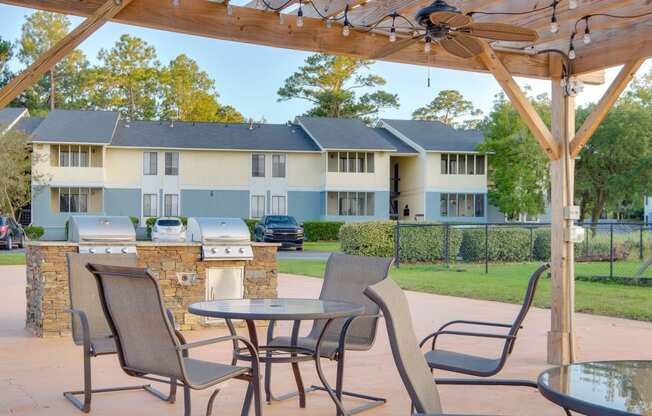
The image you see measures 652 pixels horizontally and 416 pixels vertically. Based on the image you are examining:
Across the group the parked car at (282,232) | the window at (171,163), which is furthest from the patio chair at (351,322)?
the window at (171,163)

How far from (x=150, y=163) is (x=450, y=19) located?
30.0 metres

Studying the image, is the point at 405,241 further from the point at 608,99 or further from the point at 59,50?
the point at 59,50

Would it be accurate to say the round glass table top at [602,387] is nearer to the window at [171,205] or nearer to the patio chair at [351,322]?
the patio chair at [351,322]

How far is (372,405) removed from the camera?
5.17 meters

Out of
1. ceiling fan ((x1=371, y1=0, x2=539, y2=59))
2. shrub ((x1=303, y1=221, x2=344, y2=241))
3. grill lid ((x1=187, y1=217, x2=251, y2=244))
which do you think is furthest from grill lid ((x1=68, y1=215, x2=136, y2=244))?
shrub ((x1=303, y1=221, x2=344, y2=241))

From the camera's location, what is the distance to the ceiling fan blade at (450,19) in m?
4.90

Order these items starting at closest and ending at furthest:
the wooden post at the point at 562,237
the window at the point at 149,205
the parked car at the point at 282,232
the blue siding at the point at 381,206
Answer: the wooden post at the point at 562,237 → the parked car at the point at 282,232 → the window at the point at 149,205 → the blue siding at the point at 381,206

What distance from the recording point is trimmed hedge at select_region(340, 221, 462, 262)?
64.5 feet

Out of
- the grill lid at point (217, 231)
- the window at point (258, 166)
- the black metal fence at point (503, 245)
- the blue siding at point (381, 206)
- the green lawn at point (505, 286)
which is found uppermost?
the window at point (258, 166)

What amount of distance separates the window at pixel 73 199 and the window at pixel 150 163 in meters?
2.80

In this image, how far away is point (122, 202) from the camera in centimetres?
3347

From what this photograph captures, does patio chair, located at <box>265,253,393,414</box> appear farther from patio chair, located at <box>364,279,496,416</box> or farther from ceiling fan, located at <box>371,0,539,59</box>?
patio chair, located at <box>364,279,496,416</box>

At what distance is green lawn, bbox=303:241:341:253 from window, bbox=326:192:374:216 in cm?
258

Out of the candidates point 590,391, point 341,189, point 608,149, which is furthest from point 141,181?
point 590,391
